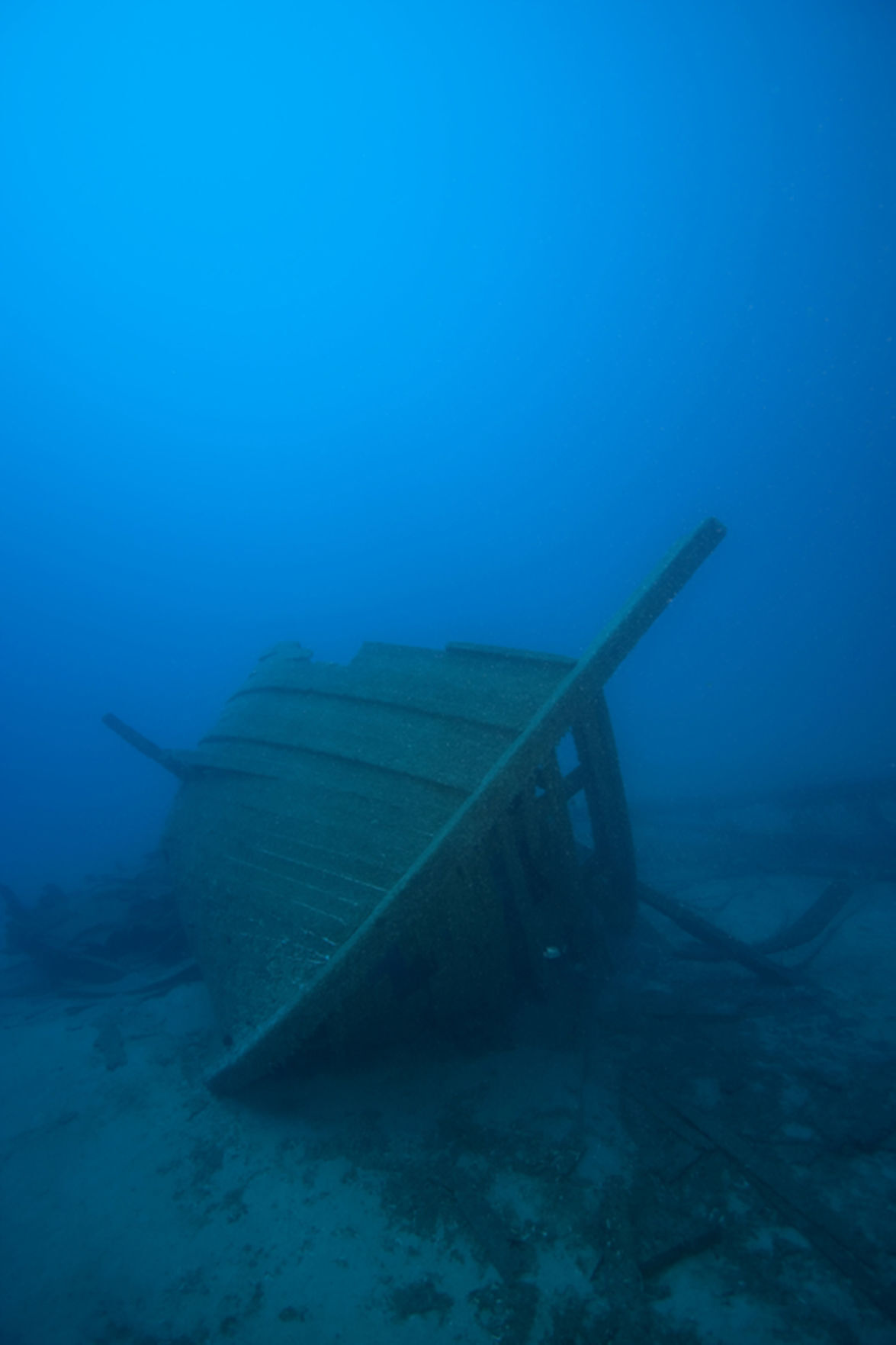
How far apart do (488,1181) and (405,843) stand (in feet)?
5.88

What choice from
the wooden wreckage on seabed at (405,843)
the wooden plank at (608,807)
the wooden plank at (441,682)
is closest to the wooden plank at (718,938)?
the wooden wreckage on seabed at (405,843)

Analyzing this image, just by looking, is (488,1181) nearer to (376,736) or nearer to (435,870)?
(435,870)

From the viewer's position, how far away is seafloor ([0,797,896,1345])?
2457 millimetres

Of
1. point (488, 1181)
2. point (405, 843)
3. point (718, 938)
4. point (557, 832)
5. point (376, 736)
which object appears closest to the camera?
point (488, 1181)

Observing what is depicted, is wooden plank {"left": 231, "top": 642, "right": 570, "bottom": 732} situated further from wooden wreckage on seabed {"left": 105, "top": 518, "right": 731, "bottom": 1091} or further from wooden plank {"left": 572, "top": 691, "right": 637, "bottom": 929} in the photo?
wooden plank {"left": 572, "top": 691, "right": 637, "bottom": 929}

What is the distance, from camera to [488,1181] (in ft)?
9.92

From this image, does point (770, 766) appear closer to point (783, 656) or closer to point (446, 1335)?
point (446, 1335)

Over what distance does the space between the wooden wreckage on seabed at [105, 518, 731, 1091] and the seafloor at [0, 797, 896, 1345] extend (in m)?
0.57

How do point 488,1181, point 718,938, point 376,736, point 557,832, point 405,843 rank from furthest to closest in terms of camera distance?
point 718,938 < point 376,736 < point 557,832 < point 405,843 < point 488,1181

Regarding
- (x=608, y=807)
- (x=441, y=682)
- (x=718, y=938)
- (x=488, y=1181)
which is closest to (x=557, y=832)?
(x=608, y=807)

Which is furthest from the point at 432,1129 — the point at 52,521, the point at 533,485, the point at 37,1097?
the point at 52,521

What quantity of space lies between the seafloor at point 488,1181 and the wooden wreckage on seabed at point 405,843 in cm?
57

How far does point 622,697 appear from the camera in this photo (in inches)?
1554

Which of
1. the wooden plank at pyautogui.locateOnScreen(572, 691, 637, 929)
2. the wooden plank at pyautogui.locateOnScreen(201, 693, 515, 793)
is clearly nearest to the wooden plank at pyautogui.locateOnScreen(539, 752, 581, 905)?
the wooden plank at pyautogui.locateOnScreen(201, 693, 515, 793)
